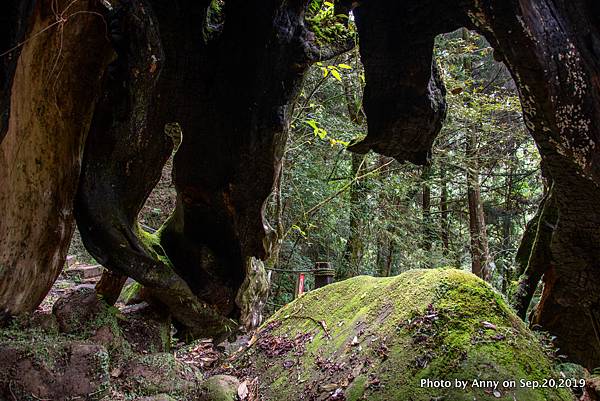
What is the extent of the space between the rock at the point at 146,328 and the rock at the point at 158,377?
264 mm

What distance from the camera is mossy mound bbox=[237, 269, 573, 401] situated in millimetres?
2686

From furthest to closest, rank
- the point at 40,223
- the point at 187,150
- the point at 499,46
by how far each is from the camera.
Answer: the point at 187,150, the point at 40,223, the point at 499,46

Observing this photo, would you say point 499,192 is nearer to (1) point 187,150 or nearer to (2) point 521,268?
(2) point 521,268

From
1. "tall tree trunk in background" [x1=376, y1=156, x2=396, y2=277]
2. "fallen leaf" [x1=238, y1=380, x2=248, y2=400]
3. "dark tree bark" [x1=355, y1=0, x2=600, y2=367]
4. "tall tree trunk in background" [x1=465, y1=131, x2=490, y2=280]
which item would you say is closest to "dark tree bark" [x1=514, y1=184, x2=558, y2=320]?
"dark tree bark" [x1=355, y1=0, x2=600, y2=367]

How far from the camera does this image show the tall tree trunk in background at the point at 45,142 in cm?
279

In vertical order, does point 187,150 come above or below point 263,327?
above

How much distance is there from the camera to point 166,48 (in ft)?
10.8

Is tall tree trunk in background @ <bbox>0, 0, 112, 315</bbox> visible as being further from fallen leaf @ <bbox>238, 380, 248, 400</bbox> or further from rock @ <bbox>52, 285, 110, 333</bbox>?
fallen leaf @ <bbox>238, 380, 248, 400</bbox>

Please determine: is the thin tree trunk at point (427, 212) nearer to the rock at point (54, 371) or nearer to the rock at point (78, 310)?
the rock at point (78, 310)

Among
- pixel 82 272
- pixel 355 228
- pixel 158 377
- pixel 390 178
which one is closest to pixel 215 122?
pixel 158 377

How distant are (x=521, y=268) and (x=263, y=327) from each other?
9.94ft

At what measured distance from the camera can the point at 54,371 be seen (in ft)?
8.66

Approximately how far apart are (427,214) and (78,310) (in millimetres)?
9092

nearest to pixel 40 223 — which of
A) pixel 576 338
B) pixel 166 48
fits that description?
pixel 166 48
